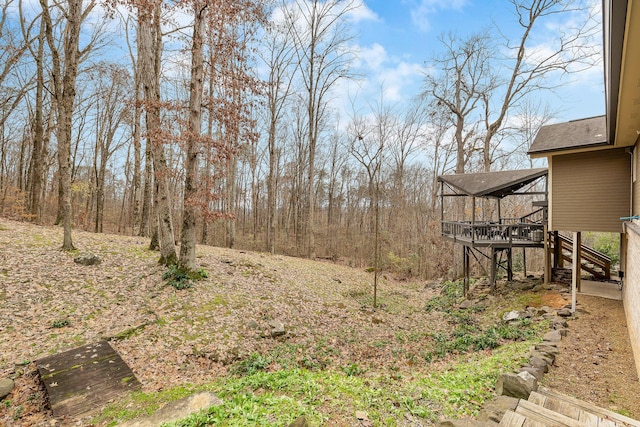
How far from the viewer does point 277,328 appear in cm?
686

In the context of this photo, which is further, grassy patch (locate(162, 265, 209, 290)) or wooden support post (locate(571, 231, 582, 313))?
grassy patch (locate(162, 265, 209, 290))

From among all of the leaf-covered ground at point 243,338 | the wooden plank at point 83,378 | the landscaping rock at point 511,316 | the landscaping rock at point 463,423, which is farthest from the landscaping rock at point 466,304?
the wooden plank at point 83,378

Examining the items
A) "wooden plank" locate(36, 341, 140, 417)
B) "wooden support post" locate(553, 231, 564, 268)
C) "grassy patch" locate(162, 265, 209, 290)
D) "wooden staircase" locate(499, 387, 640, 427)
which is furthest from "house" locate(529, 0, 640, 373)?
"grassy patch" locate(162, 265, 209, 290)

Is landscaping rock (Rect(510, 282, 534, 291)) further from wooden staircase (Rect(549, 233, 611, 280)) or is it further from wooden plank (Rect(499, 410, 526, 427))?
wooden plank (Rect(499, 410, 526, 427))

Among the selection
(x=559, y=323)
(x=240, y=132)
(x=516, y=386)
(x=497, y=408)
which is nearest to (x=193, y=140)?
(x=240, y=132)

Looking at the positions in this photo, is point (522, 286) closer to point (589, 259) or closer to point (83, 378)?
point (589, 259)

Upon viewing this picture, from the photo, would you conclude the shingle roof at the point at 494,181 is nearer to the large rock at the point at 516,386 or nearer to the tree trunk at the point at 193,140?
the large rock at the point at 516,386

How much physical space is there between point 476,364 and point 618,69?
5031 millimetres

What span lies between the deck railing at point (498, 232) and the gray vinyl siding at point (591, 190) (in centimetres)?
118

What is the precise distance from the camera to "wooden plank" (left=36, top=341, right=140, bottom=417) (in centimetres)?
380

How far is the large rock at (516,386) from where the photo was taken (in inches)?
140

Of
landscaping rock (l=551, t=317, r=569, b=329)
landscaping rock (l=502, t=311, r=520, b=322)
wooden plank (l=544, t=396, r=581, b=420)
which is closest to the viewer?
wooden plank (l=544, t=396, r=581, b=420)

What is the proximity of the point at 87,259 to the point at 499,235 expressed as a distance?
1434 cm

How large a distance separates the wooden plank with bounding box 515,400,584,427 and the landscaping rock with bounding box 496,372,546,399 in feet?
1.34
